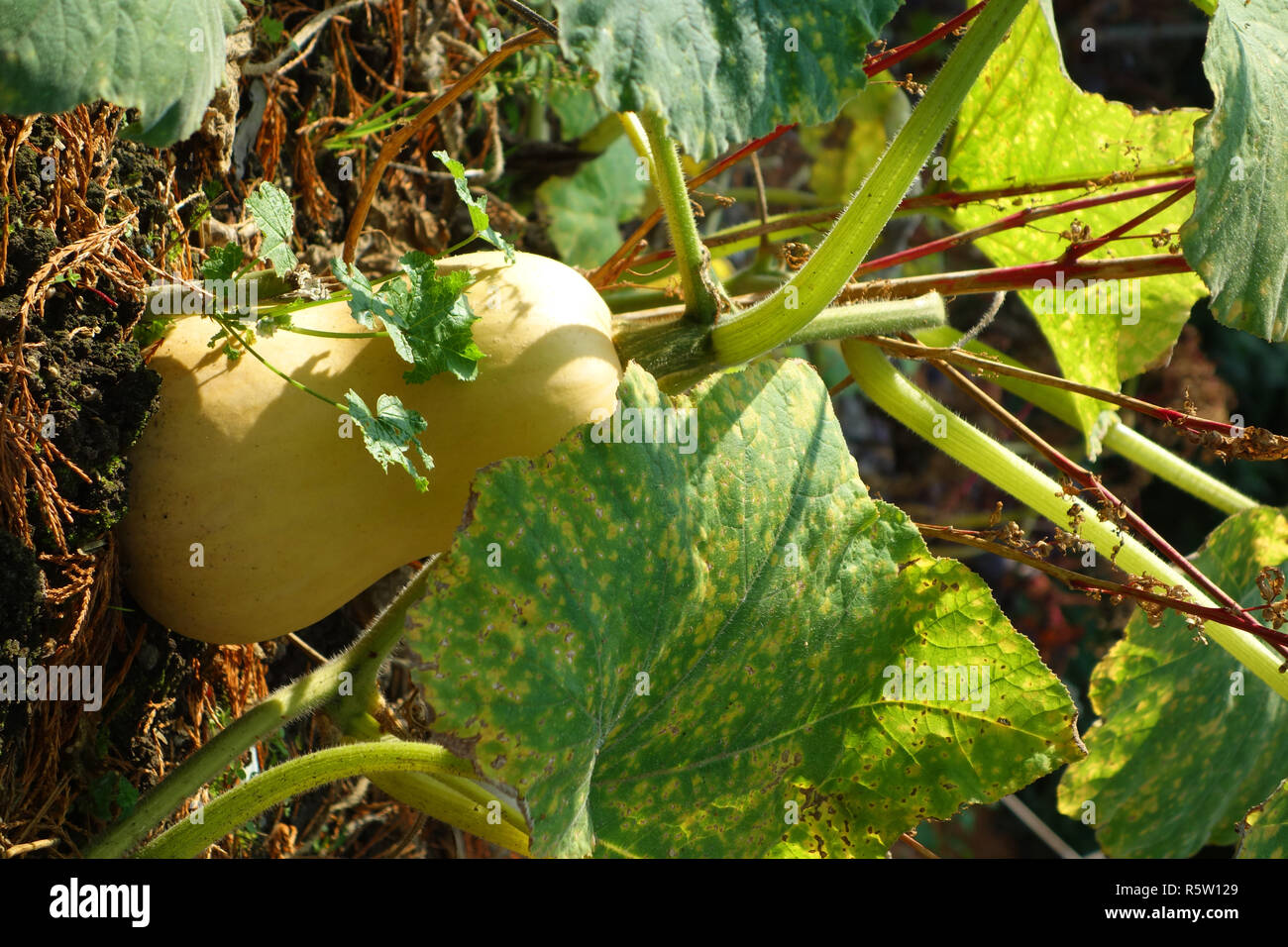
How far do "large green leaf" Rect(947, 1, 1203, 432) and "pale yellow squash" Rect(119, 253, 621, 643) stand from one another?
0.68 metres

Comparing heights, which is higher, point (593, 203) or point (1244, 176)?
point (593, 203)

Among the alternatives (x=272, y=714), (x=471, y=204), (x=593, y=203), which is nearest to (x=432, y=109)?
(x=471, y=204)

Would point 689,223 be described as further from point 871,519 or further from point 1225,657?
point 1225,657

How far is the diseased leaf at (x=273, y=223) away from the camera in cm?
91

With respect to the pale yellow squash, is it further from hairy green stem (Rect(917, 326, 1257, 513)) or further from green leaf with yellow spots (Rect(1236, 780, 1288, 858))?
green leaf with yellow spots (Rect(1236, 780, 1288, 858))

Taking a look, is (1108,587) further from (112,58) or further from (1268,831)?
(112,58)

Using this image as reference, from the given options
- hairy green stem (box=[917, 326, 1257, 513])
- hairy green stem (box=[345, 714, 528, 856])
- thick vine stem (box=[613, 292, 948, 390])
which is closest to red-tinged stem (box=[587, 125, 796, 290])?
thick vine stem (box=[613, 292, 948, 390])

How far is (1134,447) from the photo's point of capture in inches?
59.7

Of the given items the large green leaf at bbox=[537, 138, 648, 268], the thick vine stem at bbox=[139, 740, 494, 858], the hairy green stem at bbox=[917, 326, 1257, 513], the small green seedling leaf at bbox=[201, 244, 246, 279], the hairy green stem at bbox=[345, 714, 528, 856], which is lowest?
the hairy green stem at bbox=[345, 714, 528, 856]

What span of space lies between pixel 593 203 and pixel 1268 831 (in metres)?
1.38

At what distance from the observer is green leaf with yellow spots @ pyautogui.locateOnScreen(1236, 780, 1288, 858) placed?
1167 mm

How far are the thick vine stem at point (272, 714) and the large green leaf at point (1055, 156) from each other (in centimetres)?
88
